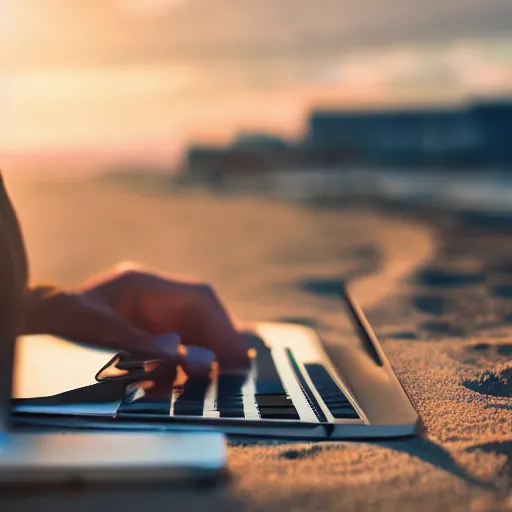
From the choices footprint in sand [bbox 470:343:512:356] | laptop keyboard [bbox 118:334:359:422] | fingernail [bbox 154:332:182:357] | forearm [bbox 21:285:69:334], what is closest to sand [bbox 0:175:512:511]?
footprint in sand [bbox 470:343:512:356]

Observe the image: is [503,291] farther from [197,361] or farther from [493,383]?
[197,361]

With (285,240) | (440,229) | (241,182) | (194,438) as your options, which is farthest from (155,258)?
(241,182)

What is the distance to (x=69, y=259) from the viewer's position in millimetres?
5984

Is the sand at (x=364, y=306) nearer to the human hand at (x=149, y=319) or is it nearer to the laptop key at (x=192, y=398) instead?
the laptop key at (x=192, y=398)

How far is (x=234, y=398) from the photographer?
6.08 feet

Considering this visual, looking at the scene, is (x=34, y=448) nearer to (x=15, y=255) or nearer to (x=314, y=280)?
(x=15, y=255)

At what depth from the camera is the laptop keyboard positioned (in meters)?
1.73

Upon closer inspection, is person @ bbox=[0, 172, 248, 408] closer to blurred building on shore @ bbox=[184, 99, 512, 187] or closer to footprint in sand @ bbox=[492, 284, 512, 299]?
footprint in sand @ bbox=[492, 284, 512, 299]

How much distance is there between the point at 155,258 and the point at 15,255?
4.39 meters

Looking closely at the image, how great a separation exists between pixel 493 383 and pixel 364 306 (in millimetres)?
1514

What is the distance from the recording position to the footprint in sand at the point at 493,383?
2043 millimetres

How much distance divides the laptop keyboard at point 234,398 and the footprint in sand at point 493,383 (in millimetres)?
470

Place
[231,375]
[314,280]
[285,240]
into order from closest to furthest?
1. [231,375]
2. [314,280]
3. [285,240]

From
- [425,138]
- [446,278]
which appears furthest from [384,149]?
[446,278]
